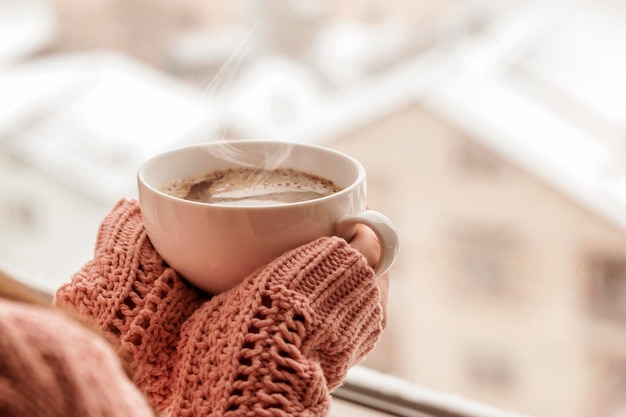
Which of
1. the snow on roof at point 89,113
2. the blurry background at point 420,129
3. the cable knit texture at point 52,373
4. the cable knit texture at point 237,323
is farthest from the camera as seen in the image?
the snow on roof at point 89,113

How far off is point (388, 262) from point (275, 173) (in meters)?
0.14

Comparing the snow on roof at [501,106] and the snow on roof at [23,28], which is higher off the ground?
Answer: the snow on roof at [23,28]

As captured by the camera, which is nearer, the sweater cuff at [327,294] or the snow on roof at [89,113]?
the sweater cuff at [327,294]

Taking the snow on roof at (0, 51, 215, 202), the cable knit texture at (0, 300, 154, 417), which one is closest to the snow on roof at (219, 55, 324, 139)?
the snow on roof at (0, 51, 215, 202)

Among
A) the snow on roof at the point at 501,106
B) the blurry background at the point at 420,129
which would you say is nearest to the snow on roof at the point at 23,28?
the blurry background at the point at 420,129

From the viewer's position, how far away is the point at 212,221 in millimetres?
434

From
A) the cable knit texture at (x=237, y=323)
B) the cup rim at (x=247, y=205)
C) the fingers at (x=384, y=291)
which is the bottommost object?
the fingers at (x=384, y=291)

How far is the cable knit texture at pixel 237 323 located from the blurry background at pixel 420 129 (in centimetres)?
80

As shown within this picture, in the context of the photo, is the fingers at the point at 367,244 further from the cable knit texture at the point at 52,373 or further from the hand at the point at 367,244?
the cable knit texture at the point at 52,373

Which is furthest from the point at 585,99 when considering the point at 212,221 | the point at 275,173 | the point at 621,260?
the point at 212,221

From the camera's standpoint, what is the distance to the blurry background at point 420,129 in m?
1.33

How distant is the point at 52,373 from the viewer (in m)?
0.26

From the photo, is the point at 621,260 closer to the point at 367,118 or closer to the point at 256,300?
the point at 367,118

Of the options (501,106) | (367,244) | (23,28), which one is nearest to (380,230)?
(367,244)
